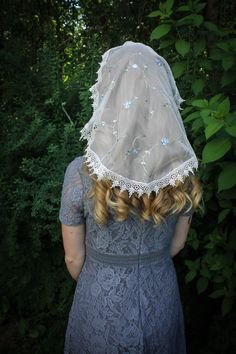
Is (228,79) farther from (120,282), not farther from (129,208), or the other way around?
(120,282)

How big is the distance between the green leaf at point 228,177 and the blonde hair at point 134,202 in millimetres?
351

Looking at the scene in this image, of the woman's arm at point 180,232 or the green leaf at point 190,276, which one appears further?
A: the green leaf at point 190,276

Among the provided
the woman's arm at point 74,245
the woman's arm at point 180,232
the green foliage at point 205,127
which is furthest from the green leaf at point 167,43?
the woman's arm at point 74,245

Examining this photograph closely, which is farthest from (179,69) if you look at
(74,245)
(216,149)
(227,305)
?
(227,305)

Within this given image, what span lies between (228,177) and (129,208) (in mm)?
622

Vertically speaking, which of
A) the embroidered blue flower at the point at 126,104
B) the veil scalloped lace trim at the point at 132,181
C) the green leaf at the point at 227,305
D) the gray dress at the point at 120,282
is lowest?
the green leaf at the point at 227,305

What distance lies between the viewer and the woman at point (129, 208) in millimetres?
1195

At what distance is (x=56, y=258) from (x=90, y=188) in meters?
1.33

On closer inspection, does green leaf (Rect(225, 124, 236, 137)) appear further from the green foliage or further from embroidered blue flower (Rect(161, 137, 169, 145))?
embroidered blue flower (Rect(161, 137, 169, 145))

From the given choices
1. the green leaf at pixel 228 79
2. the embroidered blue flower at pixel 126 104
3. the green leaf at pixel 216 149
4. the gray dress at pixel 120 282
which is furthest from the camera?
the green leaf at pixel 228 79

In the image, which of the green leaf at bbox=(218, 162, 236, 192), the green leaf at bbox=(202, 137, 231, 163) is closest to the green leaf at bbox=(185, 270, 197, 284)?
the green leaf at bbox=(218, 162, 236, 192)

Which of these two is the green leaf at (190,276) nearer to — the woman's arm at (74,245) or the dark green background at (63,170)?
the dark green background at (63,170)

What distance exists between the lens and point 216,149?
159 cm

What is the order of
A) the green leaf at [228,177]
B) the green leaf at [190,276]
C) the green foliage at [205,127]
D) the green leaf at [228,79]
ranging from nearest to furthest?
the green leaf at [228,177] → the green foliage at [205,127] → the green leaf at [228,79] → the green leaf at [190,276]
